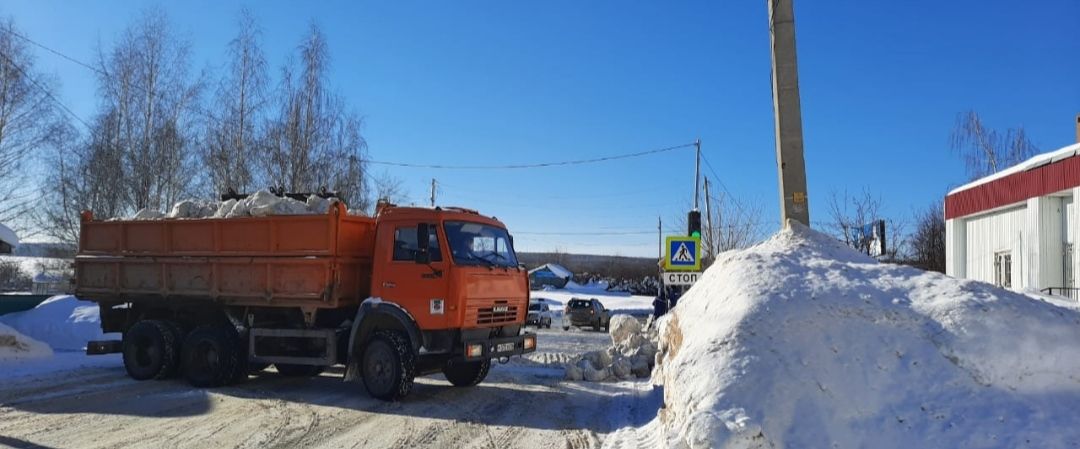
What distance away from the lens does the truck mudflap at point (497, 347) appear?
33.2 feet

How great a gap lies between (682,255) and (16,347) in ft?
42.8

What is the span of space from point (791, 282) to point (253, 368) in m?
9.14

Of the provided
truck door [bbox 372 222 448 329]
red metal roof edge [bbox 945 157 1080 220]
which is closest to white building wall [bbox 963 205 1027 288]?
red metal roof edge [bbox 945 157 1080 220]

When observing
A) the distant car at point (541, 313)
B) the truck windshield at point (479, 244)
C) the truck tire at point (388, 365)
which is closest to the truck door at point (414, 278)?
the truck windshield at point (479, 244)

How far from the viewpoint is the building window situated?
65.3 feet

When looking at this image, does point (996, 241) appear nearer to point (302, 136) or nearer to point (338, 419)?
point (338, 419)

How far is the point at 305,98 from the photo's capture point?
28781 millimetres

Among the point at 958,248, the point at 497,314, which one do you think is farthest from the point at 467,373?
the point at 958,248

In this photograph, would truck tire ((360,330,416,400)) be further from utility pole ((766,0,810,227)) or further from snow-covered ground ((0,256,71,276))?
snow-covered ground ((0,256,71,276))

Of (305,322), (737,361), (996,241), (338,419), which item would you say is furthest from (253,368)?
(996,241)

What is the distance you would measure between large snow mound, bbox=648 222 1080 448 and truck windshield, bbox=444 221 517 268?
446cm

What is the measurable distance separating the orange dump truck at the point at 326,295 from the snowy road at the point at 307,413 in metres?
0.51

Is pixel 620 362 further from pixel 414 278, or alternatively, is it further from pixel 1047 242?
pixel 1047 242

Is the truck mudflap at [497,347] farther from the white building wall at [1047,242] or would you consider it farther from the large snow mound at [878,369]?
the white building wall at [1047,242]
